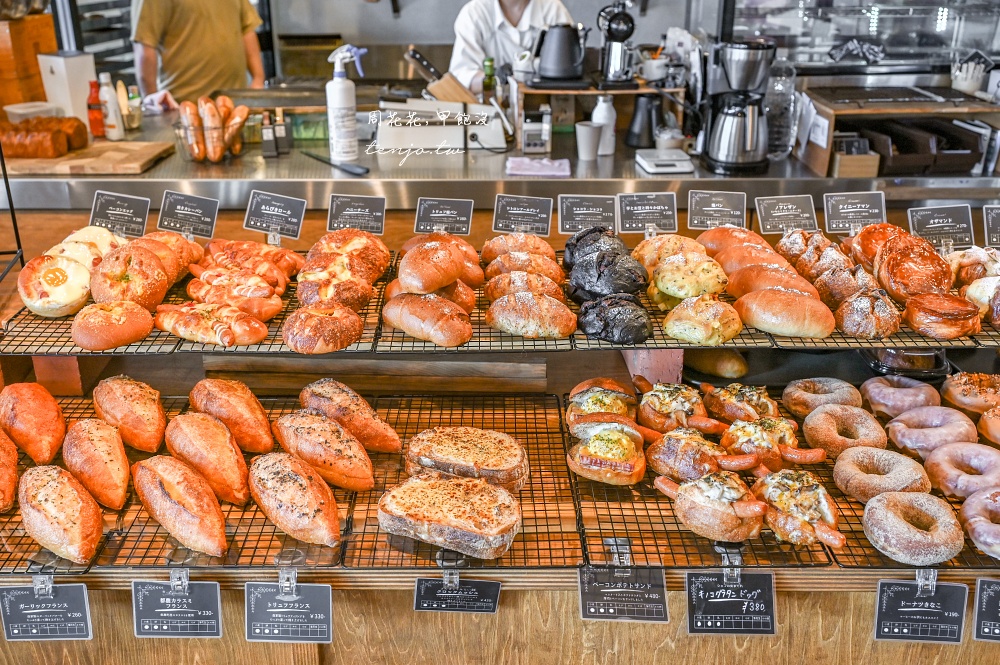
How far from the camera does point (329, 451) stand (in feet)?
7.03

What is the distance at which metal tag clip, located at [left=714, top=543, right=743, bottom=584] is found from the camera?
1.89m

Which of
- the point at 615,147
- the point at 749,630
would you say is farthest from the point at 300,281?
the point at 615,147

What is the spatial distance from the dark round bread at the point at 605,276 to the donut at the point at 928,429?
88 cm

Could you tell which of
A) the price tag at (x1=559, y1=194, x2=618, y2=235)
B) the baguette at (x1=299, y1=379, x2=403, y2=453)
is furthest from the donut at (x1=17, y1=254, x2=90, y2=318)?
the price tag at (x1=559, y1=194, x2=618, y2=235)

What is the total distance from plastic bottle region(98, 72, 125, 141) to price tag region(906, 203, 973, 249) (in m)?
4.23

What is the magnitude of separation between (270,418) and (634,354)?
1244 millimetres

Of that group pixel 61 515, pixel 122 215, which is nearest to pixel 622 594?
pixel 61 515

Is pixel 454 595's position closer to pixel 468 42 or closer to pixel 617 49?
pixel 617 49

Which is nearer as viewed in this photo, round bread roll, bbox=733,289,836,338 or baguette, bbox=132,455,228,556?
baguette, bbox=132,455,228,556

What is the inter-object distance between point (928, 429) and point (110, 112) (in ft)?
14.8

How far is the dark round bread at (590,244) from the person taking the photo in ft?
7.93

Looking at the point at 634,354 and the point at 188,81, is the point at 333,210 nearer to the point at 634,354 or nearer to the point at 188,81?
the point at 634,354

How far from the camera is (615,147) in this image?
4734 mm

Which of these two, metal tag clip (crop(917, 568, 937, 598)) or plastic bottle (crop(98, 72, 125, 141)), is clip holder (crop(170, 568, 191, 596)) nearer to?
metal tag clip (crop(917, 568, 937, 598))
